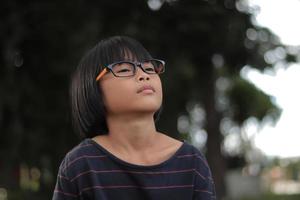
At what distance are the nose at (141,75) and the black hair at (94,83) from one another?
0.07 meters

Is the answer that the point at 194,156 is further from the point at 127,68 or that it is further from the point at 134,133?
the point at 127,68

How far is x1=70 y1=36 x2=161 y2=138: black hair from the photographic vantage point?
2.11 metres

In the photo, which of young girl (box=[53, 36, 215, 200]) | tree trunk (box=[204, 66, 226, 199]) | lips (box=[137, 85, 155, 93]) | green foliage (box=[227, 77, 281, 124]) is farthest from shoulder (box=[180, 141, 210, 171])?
green foliage (box=[227, 77, 281, 124])

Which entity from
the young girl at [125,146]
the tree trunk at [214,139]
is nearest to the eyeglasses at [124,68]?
the young girl at [125,146]

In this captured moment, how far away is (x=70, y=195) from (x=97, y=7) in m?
10.8

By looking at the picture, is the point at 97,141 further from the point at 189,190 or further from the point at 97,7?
the point at 97,7

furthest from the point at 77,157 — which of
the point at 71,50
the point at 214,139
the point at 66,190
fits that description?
the point at 214,139

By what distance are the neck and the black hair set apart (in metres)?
0.08

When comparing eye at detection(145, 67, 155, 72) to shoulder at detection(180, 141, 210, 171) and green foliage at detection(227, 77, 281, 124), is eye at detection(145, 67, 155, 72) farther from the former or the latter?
green foliage at detection(227, 77, 281, 124)

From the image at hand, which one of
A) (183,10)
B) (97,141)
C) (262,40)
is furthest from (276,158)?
(97,141)

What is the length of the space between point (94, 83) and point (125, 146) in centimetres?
23

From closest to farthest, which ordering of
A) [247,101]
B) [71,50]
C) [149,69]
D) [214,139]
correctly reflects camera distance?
[149,69]
[71,50]
[214,139]
[247,101]

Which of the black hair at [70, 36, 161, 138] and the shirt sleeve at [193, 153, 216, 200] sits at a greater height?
the black hair at [70, 36, 161, 138]

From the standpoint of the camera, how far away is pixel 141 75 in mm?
2062
